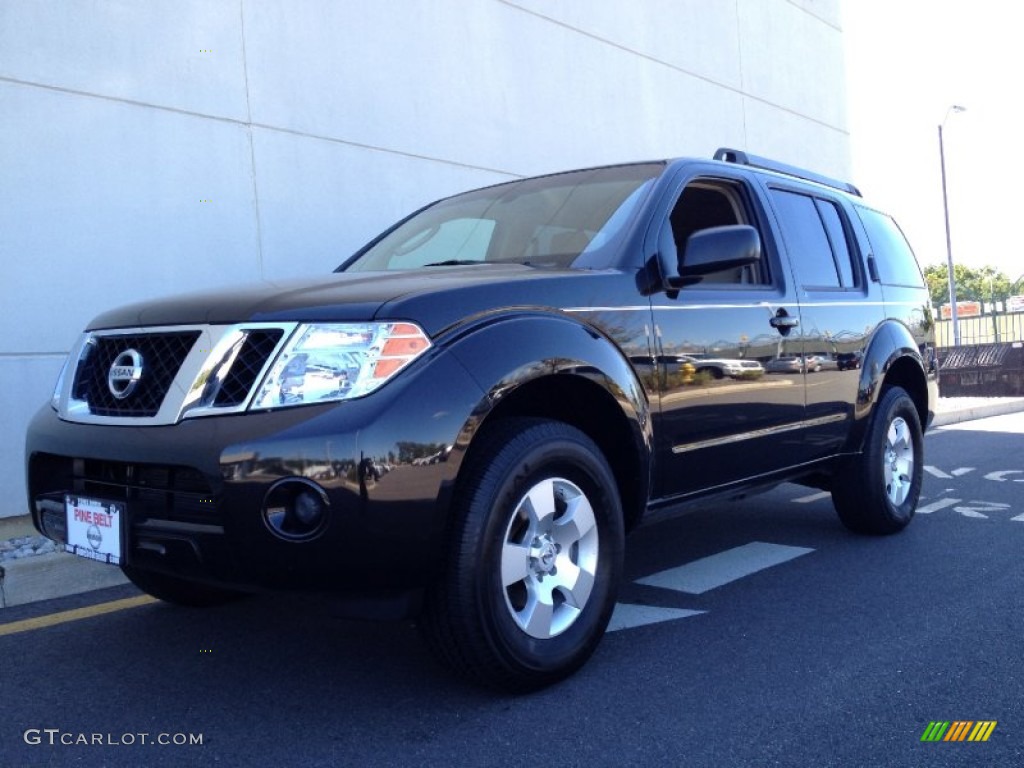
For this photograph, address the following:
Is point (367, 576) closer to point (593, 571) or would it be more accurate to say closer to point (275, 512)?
point (275, 512)

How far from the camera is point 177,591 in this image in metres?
3.80

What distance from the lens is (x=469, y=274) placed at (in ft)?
10.5

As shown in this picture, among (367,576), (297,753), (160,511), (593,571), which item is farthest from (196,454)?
(593,571)

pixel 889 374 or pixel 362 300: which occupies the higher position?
pixel 362 300

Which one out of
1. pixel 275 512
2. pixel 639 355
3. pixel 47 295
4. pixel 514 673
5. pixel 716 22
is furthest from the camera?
pixel 716 22

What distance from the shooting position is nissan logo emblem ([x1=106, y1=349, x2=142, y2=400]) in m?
2.83

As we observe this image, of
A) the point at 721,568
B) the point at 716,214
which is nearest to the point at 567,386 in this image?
the point at 716,214

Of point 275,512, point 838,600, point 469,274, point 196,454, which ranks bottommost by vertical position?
point 838,600

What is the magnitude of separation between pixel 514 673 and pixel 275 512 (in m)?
0.85

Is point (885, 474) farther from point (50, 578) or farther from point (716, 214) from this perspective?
point (50, 578)

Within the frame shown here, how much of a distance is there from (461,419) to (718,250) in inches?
53.1

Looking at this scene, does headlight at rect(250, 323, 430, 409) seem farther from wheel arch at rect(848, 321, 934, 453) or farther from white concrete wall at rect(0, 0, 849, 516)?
white concrete wall at rect(0, 0, 849, 516)

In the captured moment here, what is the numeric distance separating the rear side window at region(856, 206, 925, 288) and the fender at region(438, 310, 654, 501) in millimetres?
2589

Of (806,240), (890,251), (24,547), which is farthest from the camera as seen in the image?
(890,251)
